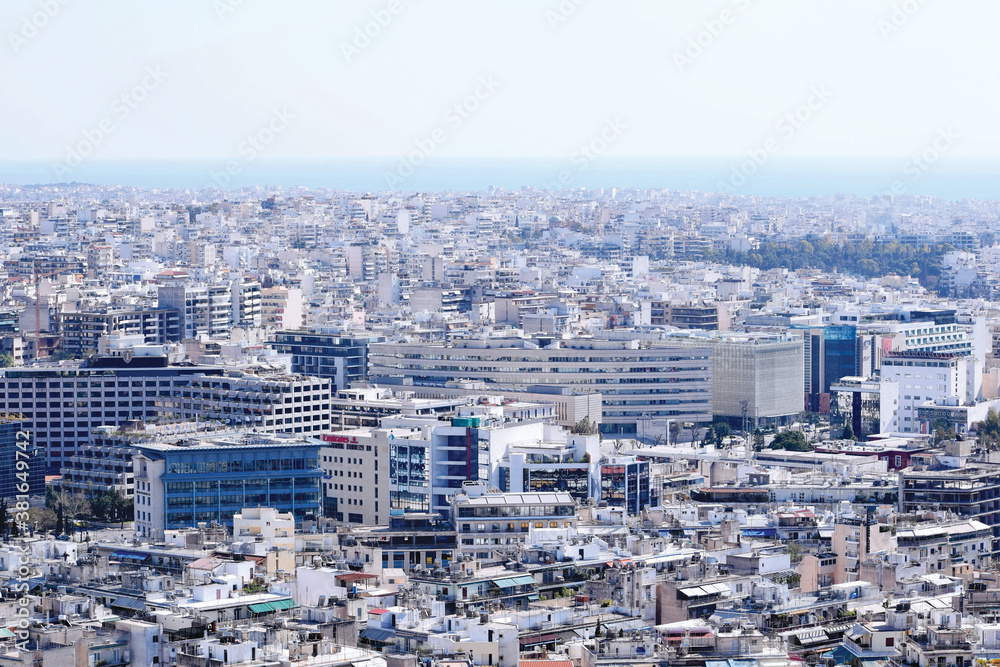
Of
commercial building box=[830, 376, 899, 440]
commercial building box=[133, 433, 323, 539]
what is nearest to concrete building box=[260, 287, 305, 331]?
commercial building box=[830, 376, 899, 440]

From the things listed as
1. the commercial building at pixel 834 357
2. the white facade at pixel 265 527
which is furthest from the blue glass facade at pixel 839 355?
the white facade at pixel 265 527

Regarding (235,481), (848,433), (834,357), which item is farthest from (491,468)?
(834,357)

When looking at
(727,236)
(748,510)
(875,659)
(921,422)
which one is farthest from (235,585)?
(727,236)

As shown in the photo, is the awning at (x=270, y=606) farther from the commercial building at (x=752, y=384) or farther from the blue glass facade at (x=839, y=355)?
the blue glass facade at (x=839, y=355)

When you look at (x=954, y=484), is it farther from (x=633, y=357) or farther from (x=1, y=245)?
(x=1, y=245)

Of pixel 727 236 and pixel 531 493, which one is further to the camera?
pixel 727 236

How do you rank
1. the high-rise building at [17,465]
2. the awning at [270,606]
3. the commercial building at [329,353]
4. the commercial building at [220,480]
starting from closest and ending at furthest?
the awning at [270,606], the commercial building at [220,480], the high-rise building at [17,465], the commercial building at [329,353]

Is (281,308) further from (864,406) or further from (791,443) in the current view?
(791,443)
